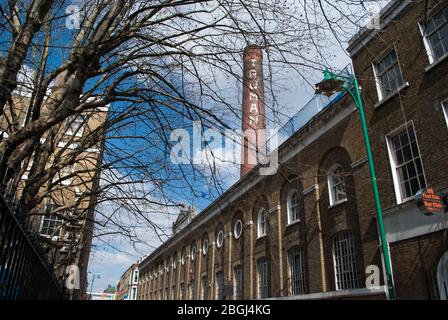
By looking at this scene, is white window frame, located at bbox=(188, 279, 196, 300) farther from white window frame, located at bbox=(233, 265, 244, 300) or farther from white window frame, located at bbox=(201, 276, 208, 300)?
white window frame, located at bbox=(233, 265, 244, 300)

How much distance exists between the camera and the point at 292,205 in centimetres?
1914

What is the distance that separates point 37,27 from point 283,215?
1645cm

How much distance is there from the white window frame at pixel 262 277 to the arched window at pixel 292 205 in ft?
10.8

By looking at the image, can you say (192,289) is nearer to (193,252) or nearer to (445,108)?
(193,252)

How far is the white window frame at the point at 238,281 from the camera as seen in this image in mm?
23173

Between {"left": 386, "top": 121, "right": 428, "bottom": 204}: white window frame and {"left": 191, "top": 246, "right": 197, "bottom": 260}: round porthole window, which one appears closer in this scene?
{"left": 386, "top": 121, "right": 428, "bottom": 204}: white window frame

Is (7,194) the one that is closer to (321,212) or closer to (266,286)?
(321,212)

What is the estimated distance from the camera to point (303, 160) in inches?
706

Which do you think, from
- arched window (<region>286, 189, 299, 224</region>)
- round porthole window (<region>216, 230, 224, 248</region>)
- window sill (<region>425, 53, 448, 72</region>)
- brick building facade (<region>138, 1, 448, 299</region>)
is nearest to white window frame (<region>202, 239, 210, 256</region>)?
round porthole window (<region>216, 230, 224, 248</region>)

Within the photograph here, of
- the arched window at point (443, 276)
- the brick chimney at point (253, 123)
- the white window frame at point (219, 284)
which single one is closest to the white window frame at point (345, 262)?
the arched window at point (443, 276)

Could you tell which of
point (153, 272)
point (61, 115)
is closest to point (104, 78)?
point (61, 115)

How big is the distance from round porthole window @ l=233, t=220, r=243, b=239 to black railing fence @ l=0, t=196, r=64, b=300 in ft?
68.0

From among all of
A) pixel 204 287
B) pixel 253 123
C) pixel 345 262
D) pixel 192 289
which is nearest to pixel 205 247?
pixel 204 287

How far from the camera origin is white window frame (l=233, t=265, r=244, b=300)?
76.0 feet
